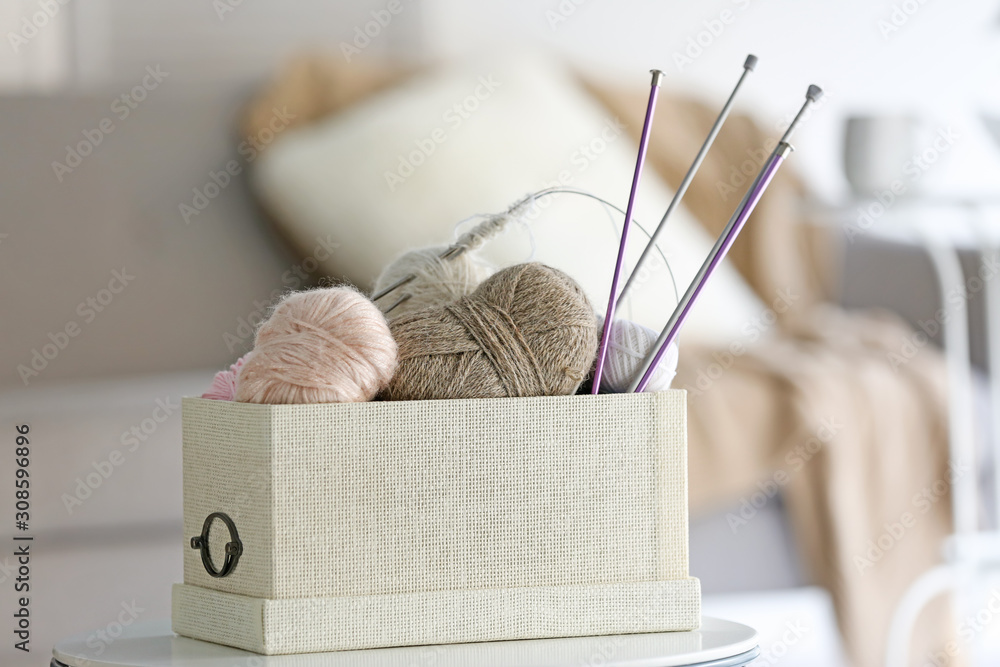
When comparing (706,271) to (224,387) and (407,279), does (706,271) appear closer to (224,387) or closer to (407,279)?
(407,279)

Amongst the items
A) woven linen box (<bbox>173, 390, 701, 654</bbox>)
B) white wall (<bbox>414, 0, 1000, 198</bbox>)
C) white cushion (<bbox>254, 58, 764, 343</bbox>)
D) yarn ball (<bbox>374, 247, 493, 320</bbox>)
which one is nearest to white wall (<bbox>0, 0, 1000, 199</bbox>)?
white wall (<bbox>414, 0, 1000, 198</bbox>)

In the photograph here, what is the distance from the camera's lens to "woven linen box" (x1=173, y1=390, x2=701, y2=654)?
64 centimetres

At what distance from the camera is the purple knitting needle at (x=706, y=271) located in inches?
27.1

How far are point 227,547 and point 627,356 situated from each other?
284 mm

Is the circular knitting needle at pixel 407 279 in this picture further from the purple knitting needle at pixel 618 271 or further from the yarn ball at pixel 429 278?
the purple knitting needle at pixel 618 271

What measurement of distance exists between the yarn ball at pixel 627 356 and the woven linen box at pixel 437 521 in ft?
0.10

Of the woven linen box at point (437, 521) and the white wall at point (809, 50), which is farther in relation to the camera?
the white wall at point (809, 50)

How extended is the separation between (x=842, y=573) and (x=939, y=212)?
78 centimetres

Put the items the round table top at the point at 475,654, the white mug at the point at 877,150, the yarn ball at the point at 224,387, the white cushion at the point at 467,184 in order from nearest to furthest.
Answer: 1. the round table top at the point at 475,654
2. the yarn ball at the point at 224,387
3. the white cushion at the point at 467,184
4. the white mug at the point at 877,150

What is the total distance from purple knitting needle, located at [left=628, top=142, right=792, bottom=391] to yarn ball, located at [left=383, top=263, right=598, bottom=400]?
0.04 m

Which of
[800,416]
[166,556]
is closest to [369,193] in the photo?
[166,556]

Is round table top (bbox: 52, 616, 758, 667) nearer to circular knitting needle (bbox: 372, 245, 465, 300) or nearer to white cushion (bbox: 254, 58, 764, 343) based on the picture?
circular knitting needle (bbox: 372, 245, 465, 300)

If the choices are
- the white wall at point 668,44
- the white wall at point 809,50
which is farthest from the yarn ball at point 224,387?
the white wall at point 809,50

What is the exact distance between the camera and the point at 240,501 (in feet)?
2.18
